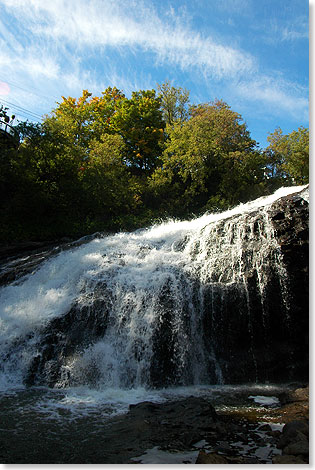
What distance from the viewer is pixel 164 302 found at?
299 inches

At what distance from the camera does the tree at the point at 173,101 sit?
27.3m

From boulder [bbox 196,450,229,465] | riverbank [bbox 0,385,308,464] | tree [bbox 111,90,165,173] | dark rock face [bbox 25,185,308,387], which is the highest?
tree [bbox 111,90,165,173]

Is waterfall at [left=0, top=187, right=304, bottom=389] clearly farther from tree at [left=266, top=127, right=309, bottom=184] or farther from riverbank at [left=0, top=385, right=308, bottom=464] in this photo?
tree at [left=266, top=127, right=309, bottom=184]

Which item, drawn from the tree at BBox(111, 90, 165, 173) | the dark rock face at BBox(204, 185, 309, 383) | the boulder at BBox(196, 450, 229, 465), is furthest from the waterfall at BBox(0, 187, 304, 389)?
the tree at BBox(111, 90, 165, 173)

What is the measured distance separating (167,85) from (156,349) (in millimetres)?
24575

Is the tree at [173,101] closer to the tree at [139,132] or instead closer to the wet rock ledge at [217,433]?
the tree at [139,132]

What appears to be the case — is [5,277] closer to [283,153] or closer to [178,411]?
[178,411]

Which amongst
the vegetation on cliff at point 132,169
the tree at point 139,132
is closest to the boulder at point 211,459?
the vegetation on cliff at point 132,169

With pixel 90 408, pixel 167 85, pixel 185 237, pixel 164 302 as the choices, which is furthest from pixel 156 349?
pixel 167 85

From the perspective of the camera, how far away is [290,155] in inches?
849

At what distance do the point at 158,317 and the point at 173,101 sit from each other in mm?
23343

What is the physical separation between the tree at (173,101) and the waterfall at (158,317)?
2016 centimetres

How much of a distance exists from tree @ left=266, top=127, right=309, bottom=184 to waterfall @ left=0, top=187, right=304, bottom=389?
525 inches

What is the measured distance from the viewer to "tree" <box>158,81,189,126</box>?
27.3 meters
